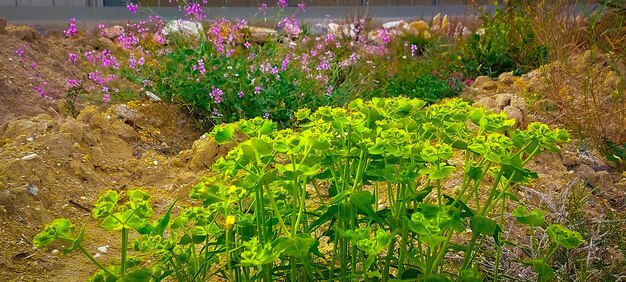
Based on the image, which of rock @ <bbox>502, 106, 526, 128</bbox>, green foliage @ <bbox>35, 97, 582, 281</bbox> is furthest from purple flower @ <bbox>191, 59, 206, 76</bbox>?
green foliage @ <bbox>35, 97, 582, 281</bbox>

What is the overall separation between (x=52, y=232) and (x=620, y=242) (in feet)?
6.70

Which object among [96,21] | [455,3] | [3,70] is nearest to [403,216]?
[3,70]

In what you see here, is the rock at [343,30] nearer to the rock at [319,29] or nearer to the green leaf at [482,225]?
the rock at [319,29]

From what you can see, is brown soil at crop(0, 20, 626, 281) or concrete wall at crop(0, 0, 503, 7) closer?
brown soil at crop(0, 20, 626, 281)

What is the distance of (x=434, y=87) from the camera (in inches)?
246

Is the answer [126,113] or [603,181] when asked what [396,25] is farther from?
[603,181]

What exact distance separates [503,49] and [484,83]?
2.65 feet

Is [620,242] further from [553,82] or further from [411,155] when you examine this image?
[553,82]

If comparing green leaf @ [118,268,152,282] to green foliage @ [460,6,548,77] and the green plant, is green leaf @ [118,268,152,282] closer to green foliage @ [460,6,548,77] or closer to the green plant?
the green plant

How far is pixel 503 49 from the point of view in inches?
277

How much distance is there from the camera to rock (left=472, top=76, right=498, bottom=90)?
6.32m

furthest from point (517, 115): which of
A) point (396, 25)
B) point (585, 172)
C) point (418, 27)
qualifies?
point (396, 25)

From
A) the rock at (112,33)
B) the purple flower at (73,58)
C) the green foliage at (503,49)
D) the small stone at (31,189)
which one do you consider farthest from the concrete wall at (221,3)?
the small stone at (31,189)

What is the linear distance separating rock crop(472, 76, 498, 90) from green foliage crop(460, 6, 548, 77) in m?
0.39
